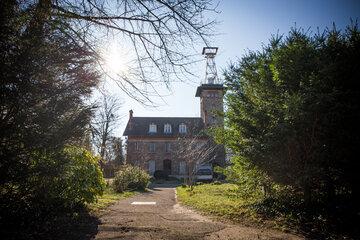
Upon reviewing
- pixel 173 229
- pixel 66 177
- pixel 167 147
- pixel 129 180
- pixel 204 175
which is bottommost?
pixel 173 229

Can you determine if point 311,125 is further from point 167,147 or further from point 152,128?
point 152,128

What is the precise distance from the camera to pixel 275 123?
8016 mm

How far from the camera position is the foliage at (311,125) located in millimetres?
7441

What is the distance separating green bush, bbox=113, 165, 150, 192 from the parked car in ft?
33.9

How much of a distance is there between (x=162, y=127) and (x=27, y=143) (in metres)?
40.6

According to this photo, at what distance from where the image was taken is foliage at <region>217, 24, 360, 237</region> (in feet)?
24.4

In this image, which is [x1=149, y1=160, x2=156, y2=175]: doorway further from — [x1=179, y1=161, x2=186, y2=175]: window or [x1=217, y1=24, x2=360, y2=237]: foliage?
[x1=217, y1=24, x2=360, y2=237]: foliage

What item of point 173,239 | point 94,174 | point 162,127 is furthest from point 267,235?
point 162,127

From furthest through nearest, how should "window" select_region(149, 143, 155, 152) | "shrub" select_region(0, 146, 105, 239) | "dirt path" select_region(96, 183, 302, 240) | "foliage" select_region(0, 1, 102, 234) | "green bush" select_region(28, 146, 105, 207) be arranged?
1. "window" select_region(149, 143, 155, 152)
2. "dirt path" select_region(96, 183, 302, 240)
3. "green bush" select_region(28, 146, 105, 207)
4. "shrub" select_region(0, 146, 105, 239)
5. "foliage" select_region(0, 1, 102, 234)

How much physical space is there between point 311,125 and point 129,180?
1458 cm

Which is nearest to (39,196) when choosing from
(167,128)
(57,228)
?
(57,228)

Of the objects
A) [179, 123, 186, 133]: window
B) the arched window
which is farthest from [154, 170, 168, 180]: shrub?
[179, 123, 186, 133]: window

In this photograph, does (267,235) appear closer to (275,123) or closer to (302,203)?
(302,203)

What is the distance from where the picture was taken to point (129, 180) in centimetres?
1991
